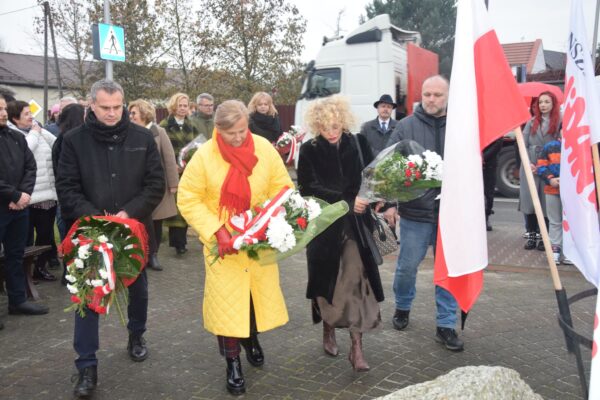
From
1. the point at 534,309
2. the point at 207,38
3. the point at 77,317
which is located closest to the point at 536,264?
the point at 534,309

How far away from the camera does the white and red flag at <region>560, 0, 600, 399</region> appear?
2773mm

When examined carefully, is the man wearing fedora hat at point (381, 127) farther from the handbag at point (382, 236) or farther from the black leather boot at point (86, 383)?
the black leather boot at point (86, 383)

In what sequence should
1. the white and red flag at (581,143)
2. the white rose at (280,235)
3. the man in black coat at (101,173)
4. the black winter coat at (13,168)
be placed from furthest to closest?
the black winter coat at (13,168) → the man in black coat at (101,173) → the white rose at (280,235) → the white and red flag at (581,143)

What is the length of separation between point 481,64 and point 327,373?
93.1 inches

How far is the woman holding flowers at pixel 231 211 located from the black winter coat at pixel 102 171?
1.56ft

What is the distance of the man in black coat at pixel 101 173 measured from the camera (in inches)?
149

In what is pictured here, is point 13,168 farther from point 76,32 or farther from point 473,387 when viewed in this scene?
point 76,32

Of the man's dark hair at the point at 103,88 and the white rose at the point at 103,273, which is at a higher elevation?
the man's dark hair at the point at 103,88

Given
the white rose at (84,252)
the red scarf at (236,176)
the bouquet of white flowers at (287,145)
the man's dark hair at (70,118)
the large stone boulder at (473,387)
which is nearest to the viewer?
the large stone boulder at (473,387)

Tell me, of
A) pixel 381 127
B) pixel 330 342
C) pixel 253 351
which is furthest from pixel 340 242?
pixel 381 127

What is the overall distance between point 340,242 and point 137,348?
68.6 inches

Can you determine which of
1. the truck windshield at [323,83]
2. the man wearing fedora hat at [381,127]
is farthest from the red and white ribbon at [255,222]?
the truck windshield at [323,83]

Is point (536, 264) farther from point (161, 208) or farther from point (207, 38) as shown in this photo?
point (207, 38)

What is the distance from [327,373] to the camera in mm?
4043
